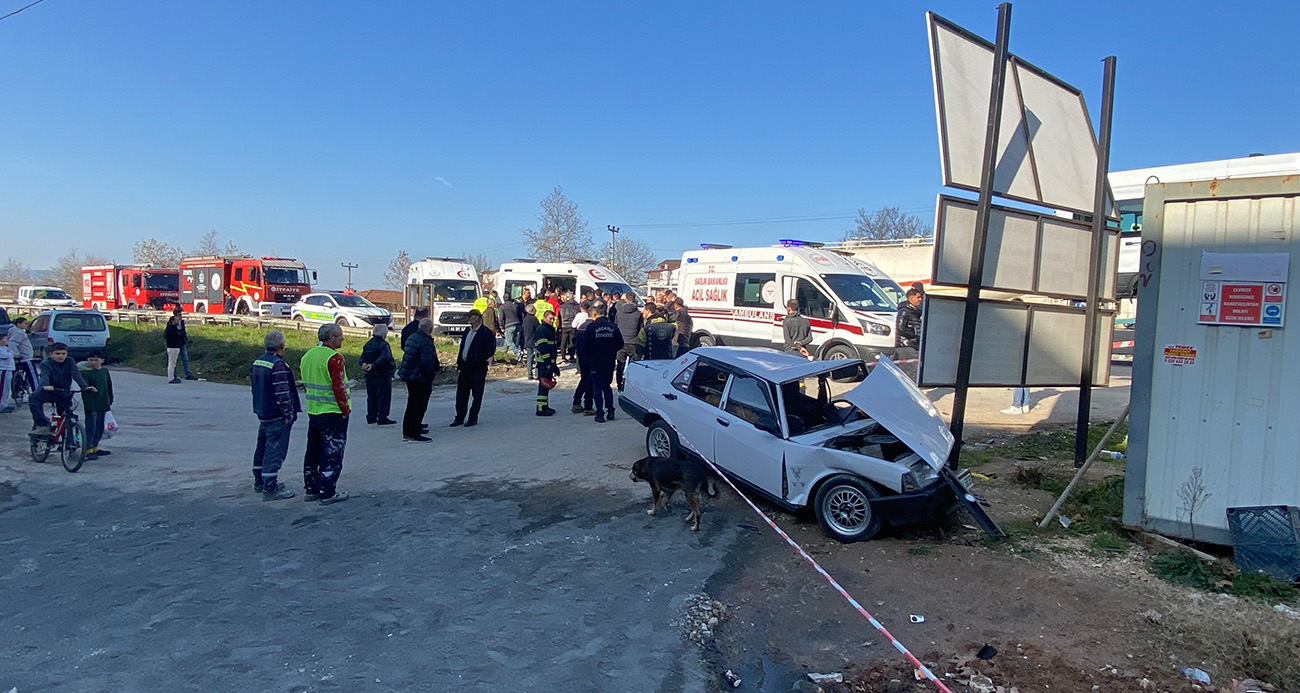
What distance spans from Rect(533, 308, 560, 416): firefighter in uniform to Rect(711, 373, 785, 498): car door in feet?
16.1

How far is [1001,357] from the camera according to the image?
7.98 meters

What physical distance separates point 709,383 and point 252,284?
103 feet

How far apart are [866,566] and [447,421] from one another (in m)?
8.05

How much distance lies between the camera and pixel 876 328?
13773mm

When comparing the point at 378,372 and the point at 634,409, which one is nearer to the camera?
the point at 634,409

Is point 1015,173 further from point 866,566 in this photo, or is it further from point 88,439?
point 88,439

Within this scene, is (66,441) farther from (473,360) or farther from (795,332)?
(795,332)

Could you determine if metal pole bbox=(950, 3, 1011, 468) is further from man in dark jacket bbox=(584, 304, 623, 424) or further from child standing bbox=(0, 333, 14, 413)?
child standing bbox=(0, 333, 14, 413)

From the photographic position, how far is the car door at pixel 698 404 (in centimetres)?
762

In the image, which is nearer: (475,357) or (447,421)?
(475,357)

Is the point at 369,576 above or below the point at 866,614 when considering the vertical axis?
below

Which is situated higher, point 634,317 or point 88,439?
point 634,317

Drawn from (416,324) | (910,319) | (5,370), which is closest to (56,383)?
(5,370)

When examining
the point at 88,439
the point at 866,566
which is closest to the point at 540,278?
the point at 88,439
